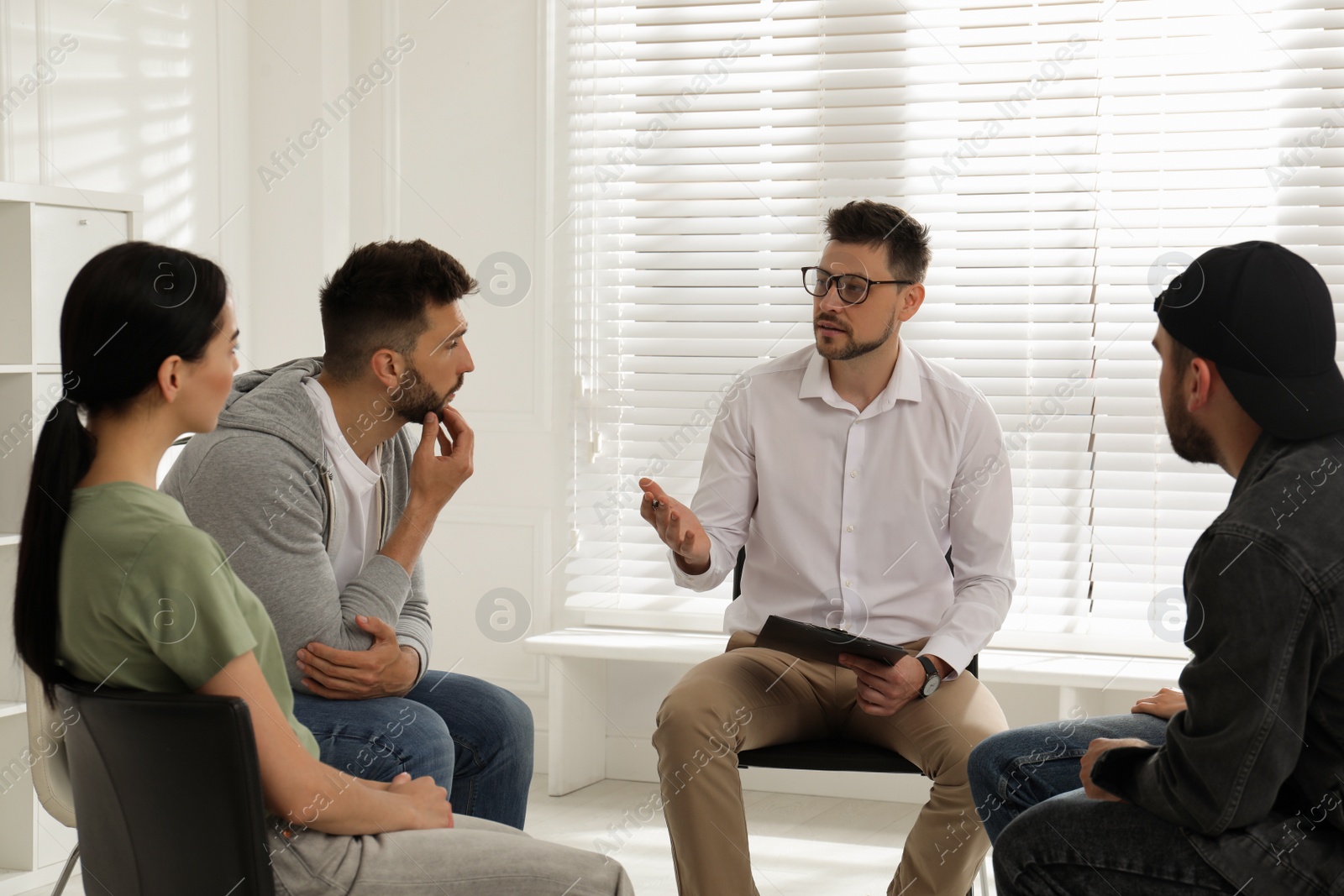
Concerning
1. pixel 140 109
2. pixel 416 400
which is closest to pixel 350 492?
pixel 416 400

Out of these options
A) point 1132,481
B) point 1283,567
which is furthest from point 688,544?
point 1132,481

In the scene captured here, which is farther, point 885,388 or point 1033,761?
point 885,388

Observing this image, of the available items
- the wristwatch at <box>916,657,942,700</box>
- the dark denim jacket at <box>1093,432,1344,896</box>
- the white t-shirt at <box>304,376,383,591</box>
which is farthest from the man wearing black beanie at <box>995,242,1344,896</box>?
the white t-shirt at <box>304,376,383,591</box>

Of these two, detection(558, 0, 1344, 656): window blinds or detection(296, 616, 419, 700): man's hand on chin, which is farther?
detection(558, 0, 1344, 656): window blinds

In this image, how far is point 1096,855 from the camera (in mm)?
1479

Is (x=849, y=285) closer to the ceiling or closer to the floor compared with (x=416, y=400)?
closer to the ceiling

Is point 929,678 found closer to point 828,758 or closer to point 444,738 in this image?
point 828,758

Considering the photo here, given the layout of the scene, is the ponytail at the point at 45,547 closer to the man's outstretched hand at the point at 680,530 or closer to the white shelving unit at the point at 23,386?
the man's outstretched hand at the point at 680,530

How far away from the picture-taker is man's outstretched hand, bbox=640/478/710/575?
234 cm

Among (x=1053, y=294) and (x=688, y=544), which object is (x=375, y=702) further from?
→ (x=1053, y=294)

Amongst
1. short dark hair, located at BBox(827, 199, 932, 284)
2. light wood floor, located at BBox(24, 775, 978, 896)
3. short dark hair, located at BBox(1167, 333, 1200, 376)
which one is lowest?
light wood floor, located at BBox(24, 775, 978, 896)

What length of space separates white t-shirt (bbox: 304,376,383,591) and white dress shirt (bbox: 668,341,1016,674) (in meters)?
0.68

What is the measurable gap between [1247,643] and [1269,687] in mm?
52

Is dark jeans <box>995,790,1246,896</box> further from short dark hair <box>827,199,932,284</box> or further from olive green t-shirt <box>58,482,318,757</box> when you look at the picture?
short dark hair <box>827,199,932,284</box>
